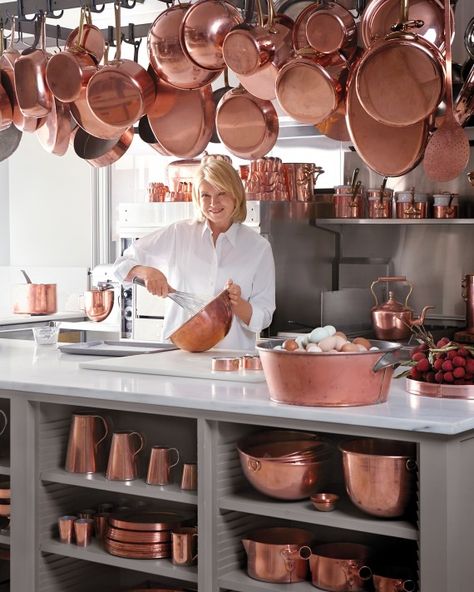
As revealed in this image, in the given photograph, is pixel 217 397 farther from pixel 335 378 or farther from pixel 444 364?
pixel 444 364

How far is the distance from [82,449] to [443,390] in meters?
1.12

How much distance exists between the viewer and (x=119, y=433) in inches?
120

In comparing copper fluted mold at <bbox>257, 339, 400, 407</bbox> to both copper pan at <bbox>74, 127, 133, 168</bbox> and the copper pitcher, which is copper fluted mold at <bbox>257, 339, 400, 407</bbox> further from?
copper pan at <bbox>74, 127, 133, 168</bbox>

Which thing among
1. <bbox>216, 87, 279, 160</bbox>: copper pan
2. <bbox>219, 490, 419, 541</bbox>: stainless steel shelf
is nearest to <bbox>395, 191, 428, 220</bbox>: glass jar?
<bbox>216, 87, 279, 160</bbox>: copper pan

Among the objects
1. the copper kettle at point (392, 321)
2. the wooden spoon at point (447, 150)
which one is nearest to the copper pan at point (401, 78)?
the wooden spoon at point (447, 150)

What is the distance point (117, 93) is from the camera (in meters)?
3.49

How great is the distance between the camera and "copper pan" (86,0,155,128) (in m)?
3.46

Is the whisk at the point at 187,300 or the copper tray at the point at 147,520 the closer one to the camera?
the copper tray at the point at 147,520

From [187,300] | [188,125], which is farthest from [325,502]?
[188,125]

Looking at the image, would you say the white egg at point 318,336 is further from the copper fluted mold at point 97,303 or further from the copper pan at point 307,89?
the copper fluted mold at point 97,303

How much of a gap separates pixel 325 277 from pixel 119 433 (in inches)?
119

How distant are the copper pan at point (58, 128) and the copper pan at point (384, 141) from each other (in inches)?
49.0

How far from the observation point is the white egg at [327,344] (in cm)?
270

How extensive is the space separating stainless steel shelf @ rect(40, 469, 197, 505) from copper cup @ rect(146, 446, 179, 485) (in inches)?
0.7
